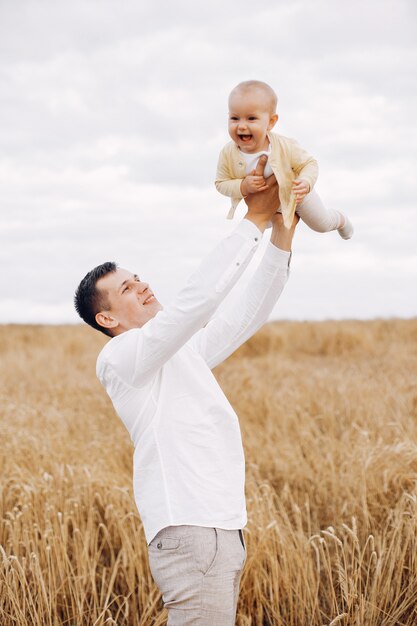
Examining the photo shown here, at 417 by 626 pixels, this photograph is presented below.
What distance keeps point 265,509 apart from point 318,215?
7.35ft

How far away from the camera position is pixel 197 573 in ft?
6.98

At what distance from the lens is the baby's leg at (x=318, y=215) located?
2484 mm

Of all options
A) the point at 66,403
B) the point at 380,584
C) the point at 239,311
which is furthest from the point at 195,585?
the point at 66,403

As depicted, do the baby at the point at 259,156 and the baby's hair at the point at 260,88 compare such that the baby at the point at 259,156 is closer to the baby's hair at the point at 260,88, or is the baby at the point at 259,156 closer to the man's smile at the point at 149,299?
the baby's hair at the point at 260,88

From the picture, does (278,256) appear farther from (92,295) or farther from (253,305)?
(92,295)

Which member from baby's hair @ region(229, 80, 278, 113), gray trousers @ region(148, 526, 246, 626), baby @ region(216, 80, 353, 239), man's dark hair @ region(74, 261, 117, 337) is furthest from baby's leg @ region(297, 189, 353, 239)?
gray trousers @ region(148, 526, 246, 626)

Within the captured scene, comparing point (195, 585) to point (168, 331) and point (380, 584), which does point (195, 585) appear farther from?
point (380, 584)


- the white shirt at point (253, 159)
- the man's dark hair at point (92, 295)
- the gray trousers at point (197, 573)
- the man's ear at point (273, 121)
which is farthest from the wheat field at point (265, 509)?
the man's ear at point (273, 121)

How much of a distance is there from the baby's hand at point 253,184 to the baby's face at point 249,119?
147mm

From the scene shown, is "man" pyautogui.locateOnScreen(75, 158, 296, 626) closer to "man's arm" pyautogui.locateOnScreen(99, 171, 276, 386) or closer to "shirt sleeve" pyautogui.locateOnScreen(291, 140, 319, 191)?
"man's arm" pyautogui.locateOnScreen(99, 171, 276, 386)

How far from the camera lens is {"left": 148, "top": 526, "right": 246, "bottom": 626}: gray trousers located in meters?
2.13

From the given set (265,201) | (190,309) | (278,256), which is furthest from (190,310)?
(278,256)

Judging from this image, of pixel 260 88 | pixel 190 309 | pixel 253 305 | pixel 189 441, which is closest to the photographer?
pixel 190 309

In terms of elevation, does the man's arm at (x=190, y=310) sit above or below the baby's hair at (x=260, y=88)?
below
